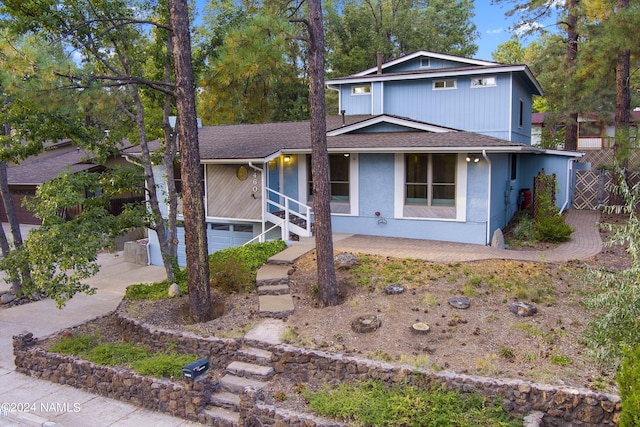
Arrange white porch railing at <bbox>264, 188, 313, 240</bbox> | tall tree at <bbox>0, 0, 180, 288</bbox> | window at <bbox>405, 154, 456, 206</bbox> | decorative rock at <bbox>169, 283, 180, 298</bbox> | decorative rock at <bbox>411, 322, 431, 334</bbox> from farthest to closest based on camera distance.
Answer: white porch railing at <bbox>264, 188, 313, 240</bbox>
window at <bbox>405, 154, 456, 206</bbox>
decorative rock at <bbox>169, 283, 180, 298</bbox>
tall tree at <bbox>0, 0, 180, 288</bbox>
decorative rock at <bbox>411, 322, 431, 334</bbox>

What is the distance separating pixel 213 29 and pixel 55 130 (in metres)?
4.28

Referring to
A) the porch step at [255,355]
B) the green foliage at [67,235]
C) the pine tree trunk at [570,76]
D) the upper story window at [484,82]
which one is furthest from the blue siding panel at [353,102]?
the porch step at [255,355]

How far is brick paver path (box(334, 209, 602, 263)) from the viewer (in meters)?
11.0

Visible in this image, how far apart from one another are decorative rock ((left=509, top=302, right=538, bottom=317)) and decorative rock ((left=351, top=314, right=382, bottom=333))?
88.6 inches

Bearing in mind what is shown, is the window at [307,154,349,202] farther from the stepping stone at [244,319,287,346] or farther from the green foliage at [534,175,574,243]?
the stepping stone at [244,319,287,346]

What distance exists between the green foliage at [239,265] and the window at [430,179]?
13.4 ft

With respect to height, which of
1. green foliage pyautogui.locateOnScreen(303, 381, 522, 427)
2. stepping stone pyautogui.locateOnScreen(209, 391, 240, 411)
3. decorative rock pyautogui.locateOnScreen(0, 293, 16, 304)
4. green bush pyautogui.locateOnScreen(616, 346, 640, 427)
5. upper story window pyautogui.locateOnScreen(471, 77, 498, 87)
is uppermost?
upper story window pyautogui.locateOnScreen(471, 77, 498, 87)

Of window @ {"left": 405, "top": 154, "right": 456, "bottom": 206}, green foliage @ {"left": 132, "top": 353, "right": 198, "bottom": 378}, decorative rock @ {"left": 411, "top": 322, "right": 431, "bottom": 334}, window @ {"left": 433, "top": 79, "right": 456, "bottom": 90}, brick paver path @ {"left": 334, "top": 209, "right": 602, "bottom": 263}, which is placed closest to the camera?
green foliage @ {"left": 132, "top": 353, "right": 198, "bottom": 378}

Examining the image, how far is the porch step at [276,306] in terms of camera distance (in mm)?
8672

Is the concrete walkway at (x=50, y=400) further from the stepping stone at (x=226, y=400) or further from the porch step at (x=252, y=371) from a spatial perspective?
the porch step at (x=252, y=371)

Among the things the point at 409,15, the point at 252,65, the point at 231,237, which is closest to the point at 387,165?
the point at 231,237

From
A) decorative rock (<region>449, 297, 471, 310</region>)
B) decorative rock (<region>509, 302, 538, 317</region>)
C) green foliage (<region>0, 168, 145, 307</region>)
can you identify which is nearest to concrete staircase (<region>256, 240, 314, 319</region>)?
decorative rock (<region>449, 297, 471, 310</region>)

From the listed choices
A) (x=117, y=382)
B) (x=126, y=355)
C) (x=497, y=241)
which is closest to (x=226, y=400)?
(x=117, y=382)

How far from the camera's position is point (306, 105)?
28484 millimetres
